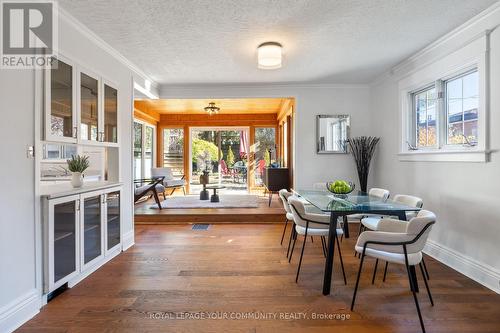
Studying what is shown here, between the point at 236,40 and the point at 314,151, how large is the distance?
8.38 feet

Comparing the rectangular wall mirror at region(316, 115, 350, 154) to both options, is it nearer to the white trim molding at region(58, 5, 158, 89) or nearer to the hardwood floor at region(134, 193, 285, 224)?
the hardwood floor at region(134, 193, 285, 224)

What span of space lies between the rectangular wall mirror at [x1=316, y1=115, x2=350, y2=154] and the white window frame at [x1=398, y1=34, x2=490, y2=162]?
3.50 feet

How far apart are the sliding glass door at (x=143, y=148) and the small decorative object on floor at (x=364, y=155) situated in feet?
17.0

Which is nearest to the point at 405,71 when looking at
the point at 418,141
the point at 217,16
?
the point at 418,141

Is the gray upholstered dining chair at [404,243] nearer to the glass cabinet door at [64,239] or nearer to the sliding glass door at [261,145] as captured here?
the glass cabinet door at [64,239]

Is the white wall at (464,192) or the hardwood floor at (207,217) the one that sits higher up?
the white wall at (464,192)

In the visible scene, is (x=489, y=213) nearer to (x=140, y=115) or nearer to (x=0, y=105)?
(x=0, y=105)

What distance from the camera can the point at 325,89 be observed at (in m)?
4.91

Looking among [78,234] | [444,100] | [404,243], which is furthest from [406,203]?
[78,234]

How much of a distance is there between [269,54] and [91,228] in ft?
8.61

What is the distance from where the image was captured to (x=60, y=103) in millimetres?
2371

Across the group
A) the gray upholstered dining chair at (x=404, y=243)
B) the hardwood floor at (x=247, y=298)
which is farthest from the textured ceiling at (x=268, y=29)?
the hardwood floor at (x=247, y=298)

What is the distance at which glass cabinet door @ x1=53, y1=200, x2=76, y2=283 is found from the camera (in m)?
2.28

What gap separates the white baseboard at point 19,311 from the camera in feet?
6.06
